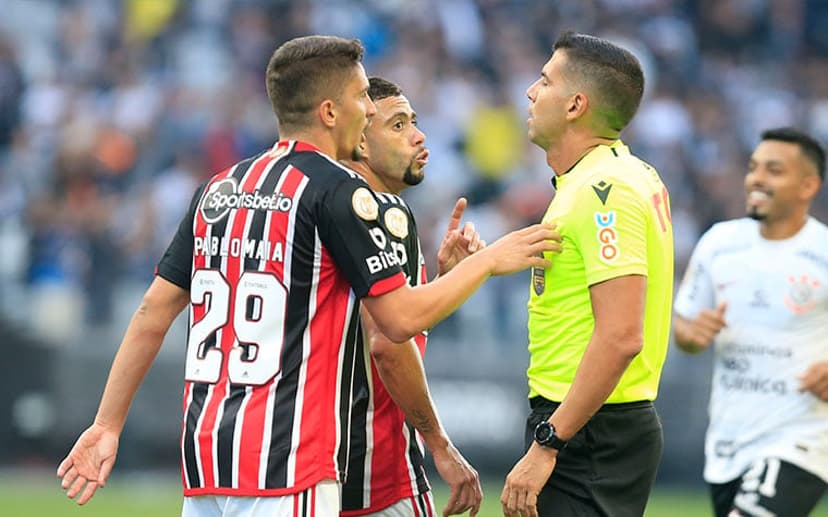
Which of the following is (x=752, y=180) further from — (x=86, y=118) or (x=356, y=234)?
(x=86, y=118)

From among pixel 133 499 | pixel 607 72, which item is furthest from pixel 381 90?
pixel 133 499

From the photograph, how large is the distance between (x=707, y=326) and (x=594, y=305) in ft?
8.39

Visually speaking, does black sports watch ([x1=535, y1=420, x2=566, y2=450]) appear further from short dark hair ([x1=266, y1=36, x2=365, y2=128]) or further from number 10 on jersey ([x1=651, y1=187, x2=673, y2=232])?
short dark hair ([x1=266, y1=36, x2=365, y2=128])

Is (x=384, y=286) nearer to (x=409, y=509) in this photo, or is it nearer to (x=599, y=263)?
(x=599, y=263)

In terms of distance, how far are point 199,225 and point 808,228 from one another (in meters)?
3.93

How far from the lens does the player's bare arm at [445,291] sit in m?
4.99

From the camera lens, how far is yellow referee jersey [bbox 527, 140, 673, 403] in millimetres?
5145

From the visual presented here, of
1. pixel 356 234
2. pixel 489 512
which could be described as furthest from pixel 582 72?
pixel 489 512

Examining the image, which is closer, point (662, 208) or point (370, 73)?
point (662, 208)

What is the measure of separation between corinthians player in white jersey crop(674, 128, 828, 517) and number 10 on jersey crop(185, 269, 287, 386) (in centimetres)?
313

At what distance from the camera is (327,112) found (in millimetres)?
5273

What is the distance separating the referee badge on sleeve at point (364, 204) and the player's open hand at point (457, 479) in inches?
48.6

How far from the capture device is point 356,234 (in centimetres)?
496

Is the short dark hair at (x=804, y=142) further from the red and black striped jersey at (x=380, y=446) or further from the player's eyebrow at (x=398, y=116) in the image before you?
the red and black striped jersey at (x=380, y=446)
